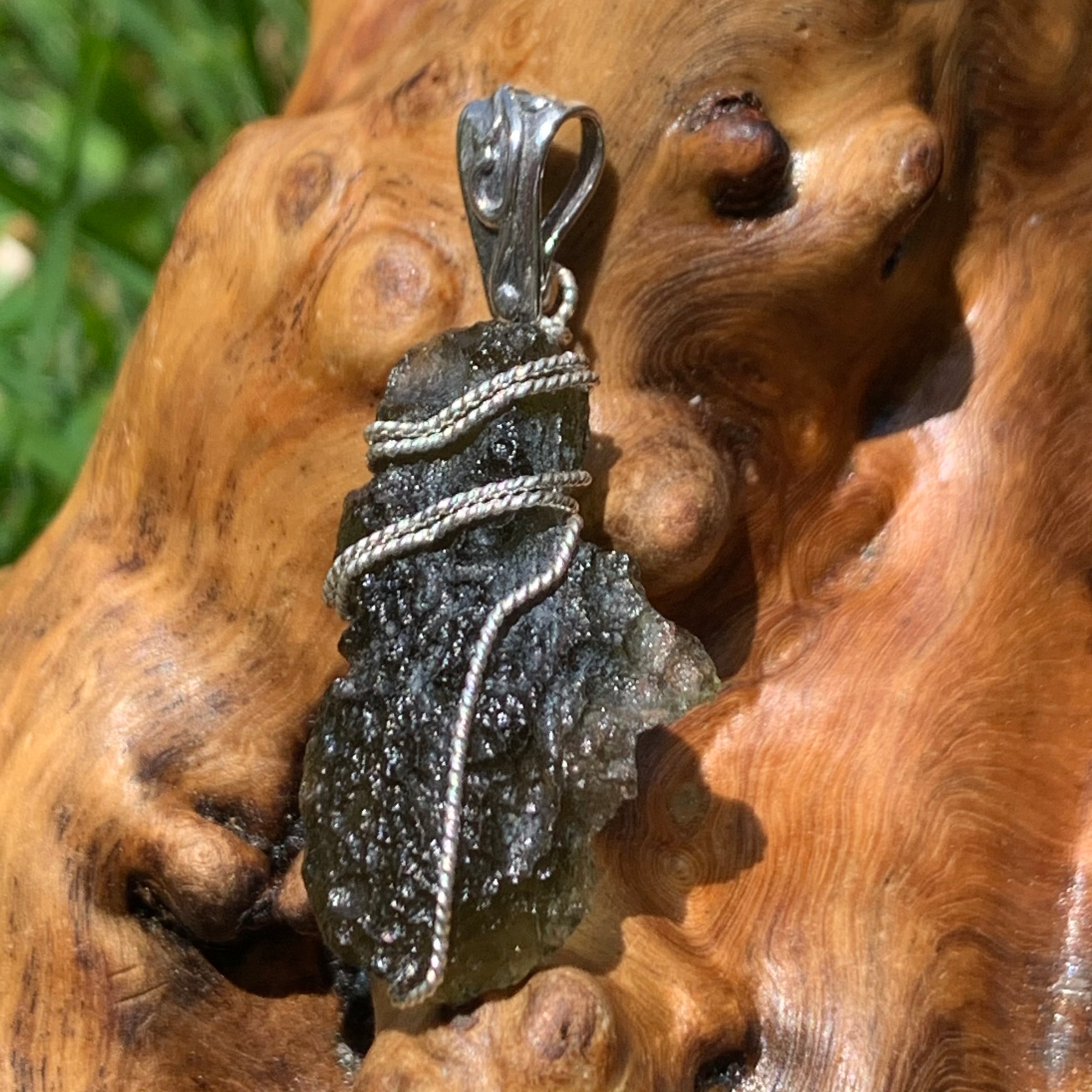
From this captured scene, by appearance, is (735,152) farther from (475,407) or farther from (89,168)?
(89,168)

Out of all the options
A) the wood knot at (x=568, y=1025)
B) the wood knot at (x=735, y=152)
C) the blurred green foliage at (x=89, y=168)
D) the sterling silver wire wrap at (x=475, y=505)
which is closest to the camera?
the wood knot at (x=568, y=1025)

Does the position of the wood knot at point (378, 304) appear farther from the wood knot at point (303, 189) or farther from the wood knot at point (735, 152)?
the wood knot at point (735, 152)

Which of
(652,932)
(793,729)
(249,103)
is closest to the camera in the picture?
(652,932)

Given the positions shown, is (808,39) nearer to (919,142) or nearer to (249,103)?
(919,142)

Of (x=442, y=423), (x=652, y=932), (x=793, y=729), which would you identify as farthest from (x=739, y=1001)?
(x=442, y=423)

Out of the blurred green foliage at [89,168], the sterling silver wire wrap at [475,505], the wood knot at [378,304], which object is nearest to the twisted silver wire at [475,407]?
the sterling silver wire wrap at [475,505]

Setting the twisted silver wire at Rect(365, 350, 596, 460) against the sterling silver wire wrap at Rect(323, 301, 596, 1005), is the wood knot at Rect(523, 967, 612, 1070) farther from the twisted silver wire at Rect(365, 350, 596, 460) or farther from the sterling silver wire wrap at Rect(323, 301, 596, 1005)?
the twisted silver wire at Rect(365, 350, 596, 460)
